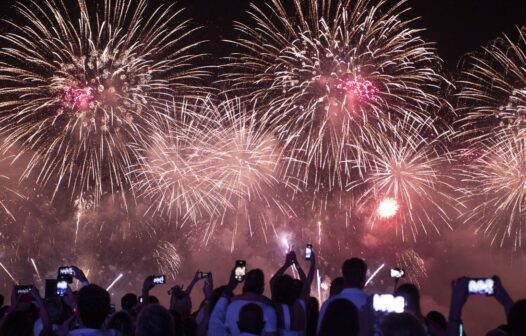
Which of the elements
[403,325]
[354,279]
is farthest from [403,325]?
[354,279]

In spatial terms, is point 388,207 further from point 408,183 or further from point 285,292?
point 285,292

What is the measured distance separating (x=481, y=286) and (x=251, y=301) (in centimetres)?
274

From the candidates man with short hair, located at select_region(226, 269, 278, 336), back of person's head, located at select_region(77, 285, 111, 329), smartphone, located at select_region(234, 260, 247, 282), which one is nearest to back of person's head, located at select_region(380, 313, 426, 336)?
back of person's head, located at select_region(77, 285, 111, 329)

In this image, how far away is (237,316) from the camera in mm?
7656

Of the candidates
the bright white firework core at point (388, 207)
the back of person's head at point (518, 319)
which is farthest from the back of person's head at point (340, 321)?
the bright white firework core at point (388, 207)

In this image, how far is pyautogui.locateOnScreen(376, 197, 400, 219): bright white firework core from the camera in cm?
3192

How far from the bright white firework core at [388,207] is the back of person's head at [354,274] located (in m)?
24.7

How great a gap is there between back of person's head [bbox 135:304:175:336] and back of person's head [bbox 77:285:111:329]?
1023 millimetres

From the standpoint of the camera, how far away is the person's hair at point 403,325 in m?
4.58

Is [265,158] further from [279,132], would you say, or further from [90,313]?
[90,313]

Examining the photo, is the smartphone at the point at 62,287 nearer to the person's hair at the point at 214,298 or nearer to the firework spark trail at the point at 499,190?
the person's hair at the point at 214,298

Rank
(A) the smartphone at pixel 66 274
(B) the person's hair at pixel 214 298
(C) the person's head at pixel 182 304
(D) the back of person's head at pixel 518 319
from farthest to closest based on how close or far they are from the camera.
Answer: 1. (A) the smartphone at pixel 66 274
2. (C) the person's head at pixel 182 304
3. (B) the person's hair at pixel 214 298
4. (D) the back of person's head at pixel 518 319

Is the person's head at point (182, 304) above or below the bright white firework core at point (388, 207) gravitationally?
below

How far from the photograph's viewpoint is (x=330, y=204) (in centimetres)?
3781
